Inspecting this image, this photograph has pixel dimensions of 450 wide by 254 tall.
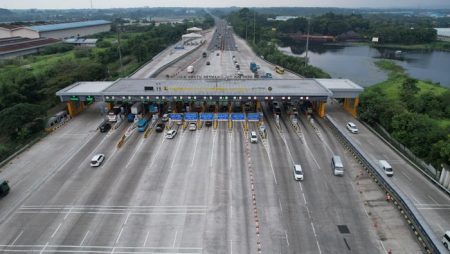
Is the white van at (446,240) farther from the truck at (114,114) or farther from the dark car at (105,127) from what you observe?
the truck at (114,114)

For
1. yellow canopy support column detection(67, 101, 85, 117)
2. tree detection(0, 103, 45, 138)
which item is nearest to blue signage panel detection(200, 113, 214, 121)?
yellow canopy support column detection(67, 101, 85, 117)

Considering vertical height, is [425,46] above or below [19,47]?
below

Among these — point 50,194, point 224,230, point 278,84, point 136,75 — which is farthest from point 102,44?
point 224,230

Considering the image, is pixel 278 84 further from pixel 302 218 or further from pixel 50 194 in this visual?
pixel 50 194

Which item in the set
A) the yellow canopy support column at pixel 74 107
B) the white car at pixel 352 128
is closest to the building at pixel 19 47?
the yellow canopy support column at pixel 74 107

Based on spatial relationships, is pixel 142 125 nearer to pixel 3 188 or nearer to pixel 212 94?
pixel 212 94

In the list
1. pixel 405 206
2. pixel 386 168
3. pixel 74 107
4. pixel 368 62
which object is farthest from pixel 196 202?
pixel 368 62

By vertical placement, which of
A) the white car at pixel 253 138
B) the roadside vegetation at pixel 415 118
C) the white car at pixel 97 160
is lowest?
the white car at pixel 97 160

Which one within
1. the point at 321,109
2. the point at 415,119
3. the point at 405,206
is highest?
the point at 415,119
